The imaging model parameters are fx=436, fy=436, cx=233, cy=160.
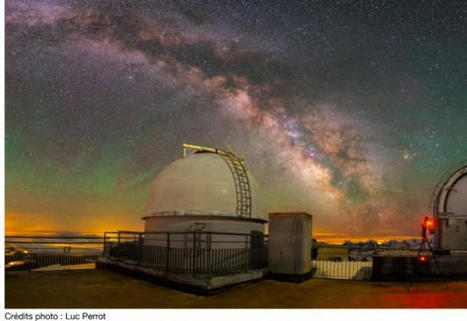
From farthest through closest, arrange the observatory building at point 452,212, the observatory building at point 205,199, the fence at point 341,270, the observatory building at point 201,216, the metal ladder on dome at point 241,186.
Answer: the observatory building at point 452,212 < the fence at point 341,270 < the metal ladder on dome at point 241,186 < the observatory building at point 205,199 < the observatory building at point 201,216

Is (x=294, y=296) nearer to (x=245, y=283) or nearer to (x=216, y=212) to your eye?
(x=245, y=283)

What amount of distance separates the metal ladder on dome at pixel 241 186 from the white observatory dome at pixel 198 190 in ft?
0.64

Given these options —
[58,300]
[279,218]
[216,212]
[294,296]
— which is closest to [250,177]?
[216,212]

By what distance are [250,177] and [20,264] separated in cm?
1076

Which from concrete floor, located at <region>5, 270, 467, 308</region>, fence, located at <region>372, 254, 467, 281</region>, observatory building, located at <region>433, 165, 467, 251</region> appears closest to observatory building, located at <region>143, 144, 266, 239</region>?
concrete floor, located at <region>5, 270, 467, 308</region>

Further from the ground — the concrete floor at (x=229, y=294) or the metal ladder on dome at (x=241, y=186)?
the metal ladder on dome at (x=241, y=186)

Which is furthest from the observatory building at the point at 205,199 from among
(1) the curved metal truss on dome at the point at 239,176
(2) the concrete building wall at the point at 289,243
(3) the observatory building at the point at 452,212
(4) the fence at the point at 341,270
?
(3) the observatory building at the point at 452,212

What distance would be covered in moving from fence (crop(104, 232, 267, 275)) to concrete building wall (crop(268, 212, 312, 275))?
118cm

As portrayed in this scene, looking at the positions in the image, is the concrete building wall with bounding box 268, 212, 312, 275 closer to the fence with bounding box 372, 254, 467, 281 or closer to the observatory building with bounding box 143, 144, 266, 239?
the fence with bounding box 372, 254, 467, 281

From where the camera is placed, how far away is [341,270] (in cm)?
2091

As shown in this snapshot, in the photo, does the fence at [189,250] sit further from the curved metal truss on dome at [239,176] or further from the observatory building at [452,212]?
the observatory building at [452,212]

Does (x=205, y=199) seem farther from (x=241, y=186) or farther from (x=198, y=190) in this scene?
(x=241, y=186)

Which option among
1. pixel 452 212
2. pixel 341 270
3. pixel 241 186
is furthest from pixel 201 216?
pixel 452 212

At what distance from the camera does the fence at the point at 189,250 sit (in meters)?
16.7
